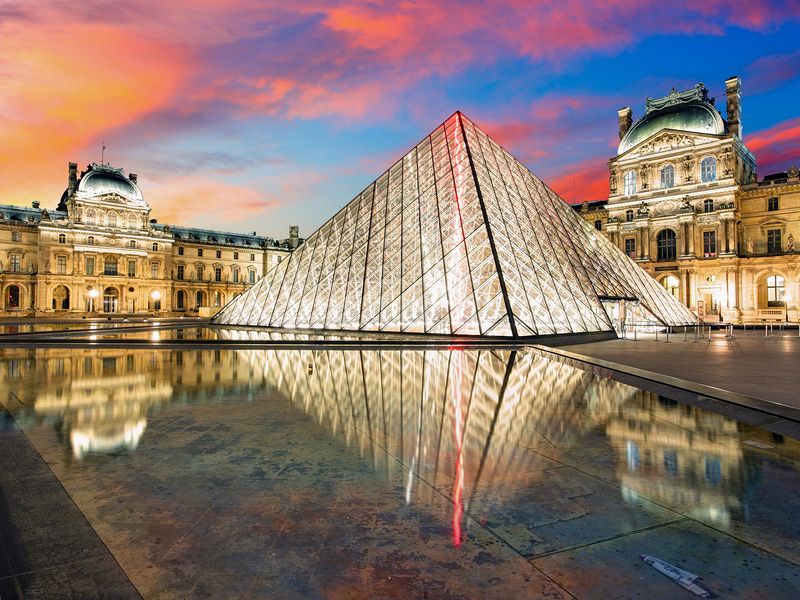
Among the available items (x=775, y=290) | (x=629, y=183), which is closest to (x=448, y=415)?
(x=775, y=290)

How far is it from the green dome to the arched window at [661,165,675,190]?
369 cm

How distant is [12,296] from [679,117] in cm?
7208

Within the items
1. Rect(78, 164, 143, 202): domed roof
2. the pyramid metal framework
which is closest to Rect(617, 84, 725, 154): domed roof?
the pyramid metal framework

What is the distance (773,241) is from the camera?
43.1 meters

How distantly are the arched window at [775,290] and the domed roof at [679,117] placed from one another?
14.4 metres

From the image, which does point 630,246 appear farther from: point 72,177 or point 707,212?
point 72,177

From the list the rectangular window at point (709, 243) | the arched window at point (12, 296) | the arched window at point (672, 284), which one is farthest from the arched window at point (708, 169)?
the arched window at point (12, 296)

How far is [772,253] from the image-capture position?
1647 inches

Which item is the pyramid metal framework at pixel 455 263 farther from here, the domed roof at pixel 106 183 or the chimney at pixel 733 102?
the domed roof at pixel 106 183

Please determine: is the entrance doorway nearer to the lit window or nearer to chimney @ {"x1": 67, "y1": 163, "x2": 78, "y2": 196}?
the lit window

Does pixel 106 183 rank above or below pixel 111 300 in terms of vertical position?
above

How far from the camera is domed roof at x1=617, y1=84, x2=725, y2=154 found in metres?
45.2

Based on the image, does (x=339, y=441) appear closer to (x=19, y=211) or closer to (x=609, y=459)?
(x=609, y=459)

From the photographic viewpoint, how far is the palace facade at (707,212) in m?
42.1
